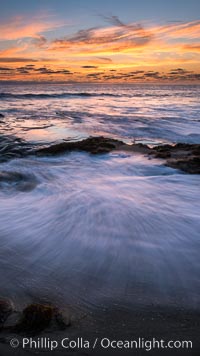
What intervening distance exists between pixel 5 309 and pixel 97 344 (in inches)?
36.4

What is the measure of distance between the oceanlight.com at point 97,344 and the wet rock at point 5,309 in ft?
0.89

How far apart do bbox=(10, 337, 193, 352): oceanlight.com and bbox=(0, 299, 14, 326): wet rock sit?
0.89 feet

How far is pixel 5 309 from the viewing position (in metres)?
2.86

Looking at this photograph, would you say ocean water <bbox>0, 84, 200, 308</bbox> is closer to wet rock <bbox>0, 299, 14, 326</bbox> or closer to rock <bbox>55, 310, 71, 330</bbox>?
wet rock <bbox>0, 299, 14, 326</bbox>

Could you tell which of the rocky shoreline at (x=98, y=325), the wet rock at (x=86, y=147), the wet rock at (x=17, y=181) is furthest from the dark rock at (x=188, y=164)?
the rocky shoreline at (x=98, y=325)

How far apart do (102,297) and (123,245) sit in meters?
1.18

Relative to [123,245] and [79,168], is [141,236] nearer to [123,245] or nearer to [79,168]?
[123,245]

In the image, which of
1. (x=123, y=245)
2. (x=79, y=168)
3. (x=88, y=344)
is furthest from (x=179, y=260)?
(x=79, y=168)

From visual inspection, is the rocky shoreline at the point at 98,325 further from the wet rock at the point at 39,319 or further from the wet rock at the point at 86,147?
the wet rock at the point at 86,147

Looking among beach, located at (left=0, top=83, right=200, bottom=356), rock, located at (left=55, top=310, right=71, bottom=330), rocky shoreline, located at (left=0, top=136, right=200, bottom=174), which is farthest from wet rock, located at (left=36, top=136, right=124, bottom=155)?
rock, located at (left=55, top=310, right=71, bottom=330)

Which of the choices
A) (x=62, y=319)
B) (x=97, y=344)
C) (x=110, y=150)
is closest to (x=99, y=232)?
(x=62, y=319)

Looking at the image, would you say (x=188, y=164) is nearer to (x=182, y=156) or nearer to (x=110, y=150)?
(x=182, y=156)

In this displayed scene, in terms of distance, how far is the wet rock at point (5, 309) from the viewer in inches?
108

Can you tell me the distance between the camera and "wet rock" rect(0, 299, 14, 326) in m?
2.75
